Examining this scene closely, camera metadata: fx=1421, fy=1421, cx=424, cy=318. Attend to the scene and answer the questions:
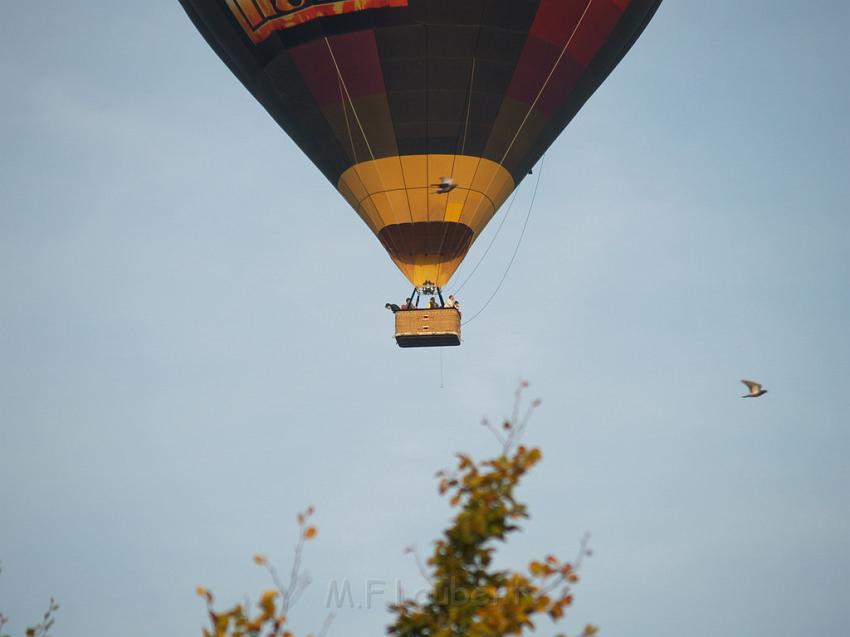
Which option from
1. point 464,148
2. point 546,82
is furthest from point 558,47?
point 464,148

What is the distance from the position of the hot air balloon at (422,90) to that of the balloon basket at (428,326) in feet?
0.12

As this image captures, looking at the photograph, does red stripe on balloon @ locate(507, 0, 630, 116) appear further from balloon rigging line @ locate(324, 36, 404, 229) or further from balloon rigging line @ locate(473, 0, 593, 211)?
balloon rigging line @ locate(324, 36, 404, 229)

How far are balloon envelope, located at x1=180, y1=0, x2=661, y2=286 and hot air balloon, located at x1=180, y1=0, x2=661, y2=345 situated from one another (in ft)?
0.08

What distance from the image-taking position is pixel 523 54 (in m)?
24.3

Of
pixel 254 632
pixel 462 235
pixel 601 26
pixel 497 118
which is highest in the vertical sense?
pixel 601 26

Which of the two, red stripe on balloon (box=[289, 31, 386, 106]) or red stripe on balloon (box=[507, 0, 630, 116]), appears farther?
red stripe on balloon (box=[507, 0, 630, 116])

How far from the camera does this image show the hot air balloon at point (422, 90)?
78.3ft

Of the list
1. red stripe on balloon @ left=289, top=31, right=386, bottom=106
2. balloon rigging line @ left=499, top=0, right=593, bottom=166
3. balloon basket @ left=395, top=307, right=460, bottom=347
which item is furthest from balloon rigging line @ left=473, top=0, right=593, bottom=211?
balloon basket @ left=395, top=307, right=460, bottom=347

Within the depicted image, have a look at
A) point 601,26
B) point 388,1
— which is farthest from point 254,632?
point 601,26

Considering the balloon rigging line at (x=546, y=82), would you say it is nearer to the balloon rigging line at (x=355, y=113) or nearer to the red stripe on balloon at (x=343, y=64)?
the balloon rigging line at (x=355, y=113)

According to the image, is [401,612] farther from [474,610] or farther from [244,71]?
[244,71]

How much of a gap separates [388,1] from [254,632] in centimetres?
1850

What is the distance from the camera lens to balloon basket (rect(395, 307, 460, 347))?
23.7 m

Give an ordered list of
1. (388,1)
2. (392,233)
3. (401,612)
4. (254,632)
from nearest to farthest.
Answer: (254,632), (401,612), (388,1), (392,233)
